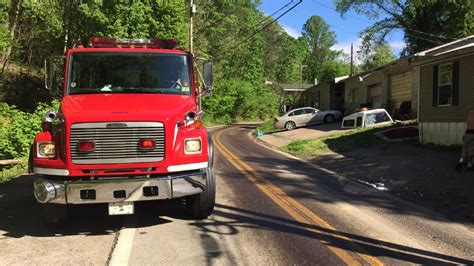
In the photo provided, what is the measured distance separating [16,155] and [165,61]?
952 cm

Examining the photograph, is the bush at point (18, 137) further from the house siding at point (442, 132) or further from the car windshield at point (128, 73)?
the house siding at point (442, 132)

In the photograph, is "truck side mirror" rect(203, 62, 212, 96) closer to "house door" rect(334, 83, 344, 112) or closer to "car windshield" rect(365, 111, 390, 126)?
"car windshield" rect(365, 111, 390, 126)

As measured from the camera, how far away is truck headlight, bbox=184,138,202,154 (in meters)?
6.34

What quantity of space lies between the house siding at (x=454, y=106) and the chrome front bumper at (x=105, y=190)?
485 inches

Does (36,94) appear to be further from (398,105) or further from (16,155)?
(398,105)

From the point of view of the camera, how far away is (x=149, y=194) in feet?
19.8

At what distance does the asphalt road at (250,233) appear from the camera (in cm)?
546

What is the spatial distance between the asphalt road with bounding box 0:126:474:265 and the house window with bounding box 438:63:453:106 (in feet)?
27.5

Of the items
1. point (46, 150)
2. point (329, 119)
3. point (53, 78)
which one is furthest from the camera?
point (329, 119)

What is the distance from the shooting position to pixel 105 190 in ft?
19.5

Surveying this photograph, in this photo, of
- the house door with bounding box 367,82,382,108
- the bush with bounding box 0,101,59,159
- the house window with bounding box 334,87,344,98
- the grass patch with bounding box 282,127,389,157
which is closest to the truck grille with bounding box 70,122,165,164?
the bush with bounding box 0,101,59,159

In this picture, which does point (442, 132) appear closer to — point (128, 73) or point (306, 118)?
point (128, 73)

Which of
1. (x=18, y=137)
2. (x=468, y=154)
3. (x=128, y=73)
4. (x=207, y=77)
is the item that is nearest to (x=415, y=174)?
(x=468, y=154)

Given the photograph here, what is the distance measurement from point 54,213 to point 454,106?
541 inches
